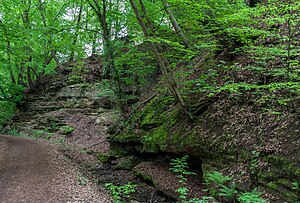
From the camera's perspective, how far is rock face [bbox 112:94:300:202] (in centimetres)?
467

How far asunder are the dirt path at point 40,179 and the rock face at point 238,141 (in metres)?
2.95

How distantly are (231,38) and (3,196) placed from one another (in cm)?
774

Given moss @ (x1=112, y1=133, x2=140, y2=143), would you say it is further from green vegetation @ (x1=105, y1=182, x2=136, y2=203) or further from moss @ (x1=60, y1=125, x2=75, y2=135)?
moss @ (x1=60, y1=125, x2=75, y2=135)

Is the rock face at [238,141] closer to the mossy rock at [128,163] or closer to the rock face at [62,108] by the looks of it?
the mossy rock at [128,163]

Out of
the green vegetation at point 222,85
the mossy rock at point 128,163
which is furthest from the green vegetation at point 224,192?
the mossy rock at point 128,163

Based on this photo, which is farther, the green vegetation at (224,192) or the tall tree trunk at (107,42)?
the tall tree trunk at (107,42)

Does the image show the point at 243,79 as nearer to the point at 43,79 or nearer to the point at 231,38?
the point at 231,38

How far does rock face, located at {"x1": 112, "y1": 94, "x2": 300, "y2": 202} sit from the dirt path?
9.68ft

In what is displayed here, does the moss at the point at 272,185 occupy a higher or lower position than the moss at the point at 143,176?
higher

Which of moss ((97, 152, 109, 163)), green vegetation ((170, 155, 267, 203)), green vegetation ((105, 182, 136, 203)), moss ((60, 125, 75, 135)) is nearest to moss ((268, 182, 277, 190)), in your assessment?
green vegetation ((170, 155, 267, 203))

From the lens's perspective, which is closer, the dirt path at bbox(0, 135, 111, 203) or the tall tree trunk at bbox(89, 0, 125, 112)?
the dirt path at bbox(0, 135, 111, 203)

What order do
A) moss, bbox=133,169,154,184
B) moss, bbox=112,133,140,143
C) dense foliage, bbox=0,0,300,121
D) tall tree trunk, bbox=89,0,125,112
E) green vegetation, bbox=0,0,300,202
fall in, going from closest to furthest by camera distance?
green vegetation, bbox=0,0,300,202 → dense foliage, bbox=0,0,300,121 → moss, bbox=133,169,154,184 → moss, bbox=112,133,140,143 → tall tree trunk, bbox=89,0,125,112

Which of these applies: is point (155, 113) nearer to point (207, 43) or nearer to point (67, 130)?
point (207, 43)

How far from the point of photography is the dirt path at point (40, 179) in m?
5.80
